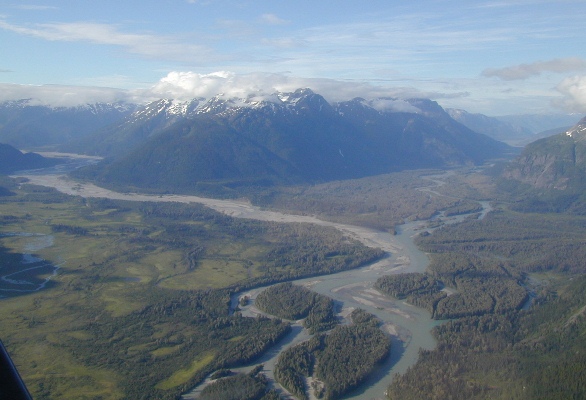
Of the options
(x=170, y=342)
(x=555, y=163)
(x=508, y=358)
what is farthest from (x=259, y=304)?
(x=555, y=163)

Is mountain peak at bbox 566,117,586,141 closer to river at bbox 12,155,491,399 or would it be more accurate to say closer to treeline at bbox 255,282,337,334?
river at bbox 12,155,491,399

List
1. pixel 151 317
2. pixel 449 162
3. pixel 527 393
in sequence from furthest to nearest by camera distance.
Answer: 1. pixel 449 162
2. pixel 151 317
3. pixel 527 393

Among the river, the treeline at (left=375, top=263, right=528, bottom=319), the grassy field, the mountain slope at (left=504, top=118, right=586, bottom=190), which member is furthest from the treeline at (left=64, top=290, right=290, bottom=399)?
the mountain slope at (left=504, top=118, right=586, bottom=190)

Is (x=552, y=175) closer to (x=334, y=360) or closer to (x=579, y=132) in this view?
(x=579, y=132)

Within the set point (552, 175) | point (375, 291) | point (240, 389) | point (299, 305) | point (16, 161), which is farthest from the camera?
point (16, 161)

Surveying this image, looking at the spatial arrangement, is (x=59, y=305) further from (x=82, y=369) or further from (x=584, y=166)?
(x=584, y=166)

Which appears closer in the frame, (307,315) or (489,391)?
(489,391)

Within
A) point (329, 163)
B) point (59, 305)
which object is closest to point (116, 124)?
Answer: point (329, 163)

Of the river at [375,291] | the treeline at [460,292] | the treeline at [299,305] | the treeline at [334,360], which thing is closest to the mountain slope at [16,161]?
the river at [375,291]
